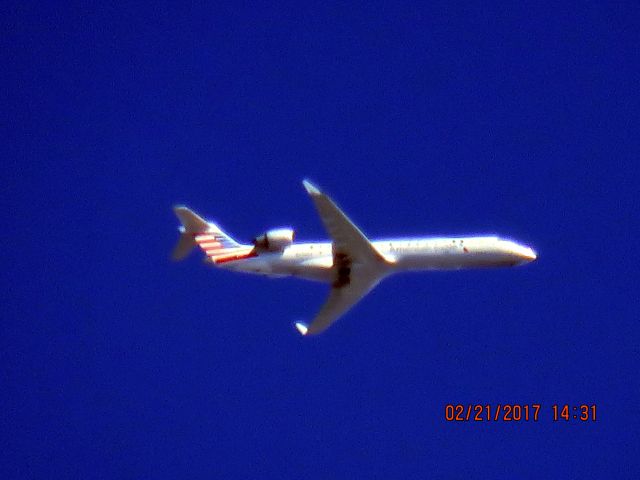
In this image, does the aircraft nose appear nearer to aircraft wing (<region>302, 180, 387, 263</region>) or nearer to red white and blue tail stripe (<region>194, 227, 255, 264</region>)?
aircraft wing (<region>302, 180, 387, 263</region>)

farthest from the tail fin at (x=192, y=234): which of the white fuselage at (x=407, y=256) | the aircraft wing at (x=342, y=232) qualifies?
the aircraft wing at (x=342, y=232)

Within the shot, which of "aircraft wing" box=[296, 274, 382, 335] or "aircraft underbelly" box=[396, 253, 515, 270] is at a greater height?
"aircraft underbelly" box=[396, 253, 515, 270]

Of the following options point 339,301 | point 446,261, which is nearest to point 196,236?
point 339,301

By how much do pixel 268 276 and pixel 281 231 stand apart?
1.75m

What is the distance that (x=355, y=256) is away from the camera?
32.0 metres

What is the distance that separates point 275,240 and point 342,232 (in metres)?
2.43

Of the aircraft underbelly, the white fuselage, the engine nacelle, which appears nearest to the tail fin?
the white fuselage

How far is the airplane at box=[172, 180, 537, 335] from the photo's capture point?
105 feet

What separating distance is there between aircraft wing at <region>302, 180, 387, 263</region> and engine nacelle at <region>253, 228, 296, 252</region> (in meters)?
1.68

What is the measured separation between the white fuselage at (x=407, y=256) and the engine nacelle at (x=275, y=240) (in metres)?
0.18

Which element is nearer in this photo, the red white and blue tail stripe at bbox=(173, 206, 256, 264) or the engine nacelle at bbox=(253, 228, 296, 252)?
the engine nacelle at bbox=(253, 228, 296, 252)

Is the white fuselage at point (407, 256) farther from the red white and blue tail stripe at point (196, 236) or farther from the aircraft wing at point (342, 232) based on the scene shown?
the red white and blue tail stripe at point (196, 236)

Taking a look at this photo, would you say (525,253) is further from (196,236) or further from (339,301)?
(196,236)

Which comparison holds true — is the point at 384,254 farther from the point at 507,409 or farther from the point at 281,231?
the point at 507,409
